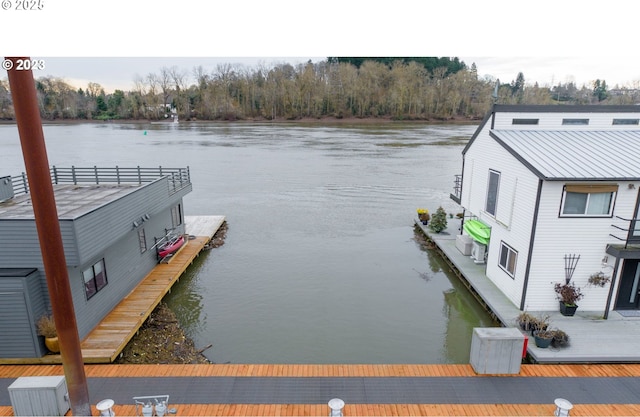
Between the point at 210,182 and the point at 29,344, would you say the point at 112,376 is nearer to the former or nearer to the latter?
the point at 29,344

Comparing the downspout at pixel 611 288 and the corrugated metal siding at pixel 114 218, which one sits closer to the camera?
the corrugated metal siding at pixel 114 218

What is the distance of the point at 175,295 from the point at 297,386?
6.79 m

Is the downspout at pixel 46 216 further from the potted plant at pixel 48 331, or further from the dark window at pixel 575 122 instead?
the dark window at pixel 575 122

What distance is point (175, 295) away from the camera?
499 inches

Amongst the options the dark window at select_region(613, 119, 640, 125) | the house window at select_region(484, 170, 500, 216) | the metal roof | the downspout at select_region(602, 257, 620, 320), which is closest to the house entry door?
the downspout at select_region(602, 257, 620, 320)

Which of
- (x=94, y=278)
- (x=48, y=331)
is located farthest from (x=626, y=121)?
(x=48, y=331)

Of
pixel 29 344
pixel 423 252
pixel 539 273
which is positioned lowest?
pixel 423 252

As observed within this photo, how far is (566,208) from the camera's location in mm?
9797

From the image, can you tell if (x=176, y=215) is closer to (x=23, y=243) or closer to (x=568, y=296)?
(x=23, y=243)

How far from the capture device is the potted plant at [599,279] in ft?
32.8

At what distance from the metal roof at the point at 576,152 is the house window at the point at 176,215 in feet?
39.8

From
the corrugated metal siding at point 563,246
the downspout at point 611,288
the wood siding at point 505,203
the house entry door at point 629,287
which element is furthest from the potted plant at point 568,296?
the house entry door at point 629,287

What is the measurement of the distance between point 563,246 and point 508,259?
5.28 feet

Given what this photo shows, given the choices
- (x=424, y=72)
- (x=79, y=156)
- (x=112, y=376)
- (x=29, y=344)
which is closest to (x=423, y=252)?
(x=112, y=376)
